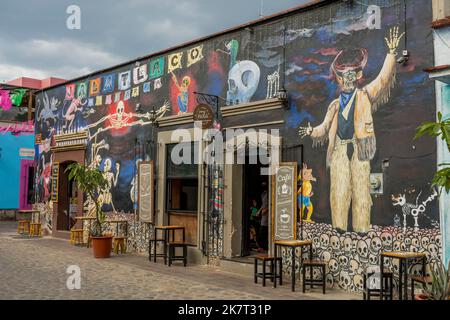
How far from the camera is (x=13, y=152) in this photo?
23891 mm

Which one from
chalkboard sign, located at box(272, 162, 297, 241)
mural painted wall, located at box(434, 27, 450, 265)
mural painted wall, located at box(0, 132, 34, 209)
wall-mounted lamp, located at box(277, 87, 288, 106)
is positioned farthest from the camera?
mural painted wall, located at box(0, 132, 34, 209)

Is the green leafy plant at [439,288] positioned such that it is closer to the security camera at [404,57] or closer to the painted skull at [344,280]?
the painted skull at [344,280]

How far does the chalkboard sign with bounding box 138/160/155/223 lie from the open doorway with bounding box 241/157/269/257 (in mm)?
2524

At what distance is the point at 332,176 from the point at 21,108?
1992cm

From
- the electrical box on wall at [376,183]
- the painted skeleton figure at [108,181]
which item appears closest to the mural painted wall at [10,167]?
the painted skeleton figure at [108,181]

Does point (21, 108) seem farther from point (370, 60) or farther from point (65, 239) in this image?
point (370, 60)

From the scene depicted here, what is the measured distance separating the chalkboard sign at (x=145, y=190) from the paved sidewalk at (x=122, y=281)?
1039mm

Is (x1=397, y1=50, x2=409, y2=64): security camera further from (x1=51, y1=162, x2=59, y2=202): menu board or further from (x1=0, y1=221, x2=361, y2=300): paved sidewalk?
(x1=51, y1=162, x2=59, y2=202): menu board

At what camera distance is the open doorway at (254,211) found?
10219 millimetres

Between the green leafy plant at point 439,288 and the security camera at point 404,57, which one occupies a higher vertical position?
the security camera at point 404,57

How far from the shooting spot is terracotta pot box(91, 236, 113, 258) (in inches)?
454

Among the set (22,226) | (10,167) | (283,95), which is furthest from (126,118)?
(10,167)

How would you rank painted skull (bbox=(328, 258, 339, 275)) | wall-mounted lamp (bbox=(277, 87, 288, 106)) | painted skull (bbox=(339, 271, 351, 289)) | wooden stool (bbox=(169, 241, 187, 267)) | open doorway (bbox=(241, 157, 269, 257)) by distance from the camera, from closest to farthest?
painted skull (bbox=(339, 271, 351, 289))
painted skull (bbox=(328, 258, 339, 275))
wall-mounted lamp (bbox=(277, 87, 288, 106))
open doorway (bbox=(241, 157, 269, 257))
wooden stool (bbox=(169, 241, 187, 267))

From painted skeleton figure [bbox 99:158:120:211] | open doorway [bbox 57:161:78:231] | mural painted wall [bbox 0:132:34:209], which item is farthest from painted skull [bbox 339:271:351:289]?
mural painted wall [bbox 0:132:34:209]
